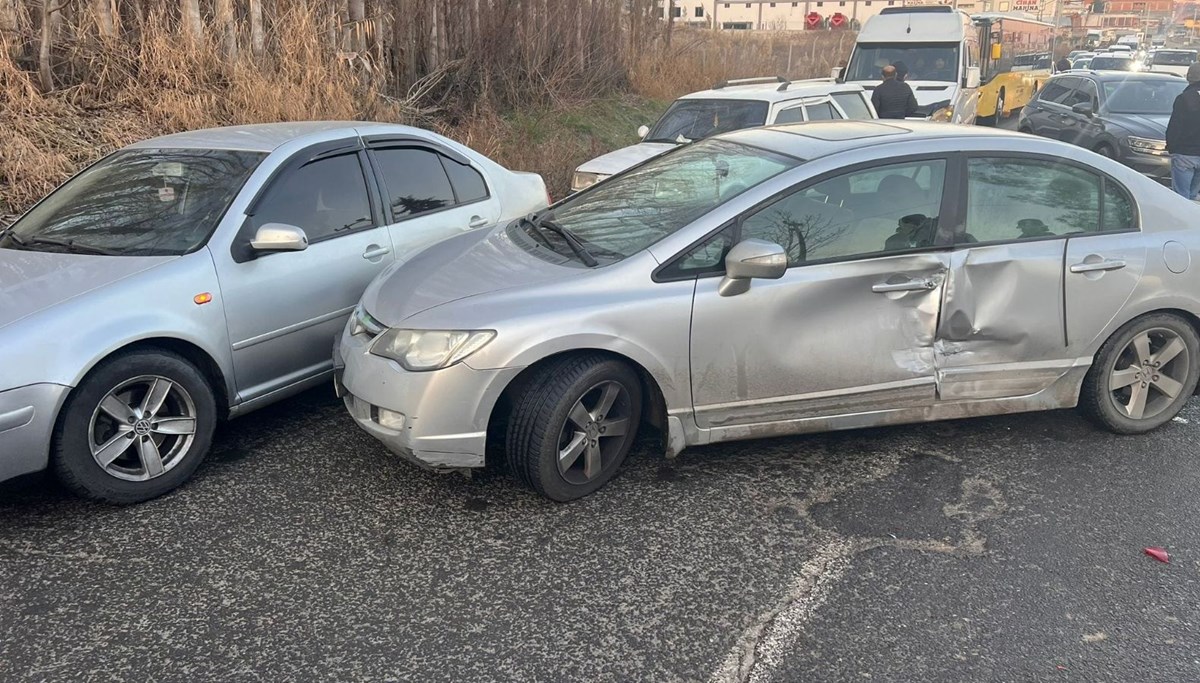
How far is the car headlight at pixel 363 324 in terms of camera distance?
410cm

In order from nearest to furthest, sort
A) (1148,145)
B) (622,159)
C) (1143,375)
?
(1143,375) → (622,159) → (1148,145)

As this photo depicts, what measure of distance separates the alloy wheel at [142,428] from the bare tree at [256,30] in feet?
23.7

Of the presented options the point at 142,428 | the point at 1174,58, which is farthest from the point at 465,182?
the point at 1174,58

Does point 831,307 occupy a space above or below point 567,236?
below

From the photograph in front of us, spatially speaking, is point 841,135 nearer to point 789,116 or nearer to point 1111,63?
point 789,116

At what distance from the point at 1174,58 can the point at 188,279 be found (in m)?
37.3

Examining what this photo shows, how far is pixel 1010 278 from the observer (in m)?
4.43

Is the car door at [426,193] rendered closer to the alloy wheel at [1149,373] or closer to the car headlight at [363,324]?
the car headlight at [363,324]

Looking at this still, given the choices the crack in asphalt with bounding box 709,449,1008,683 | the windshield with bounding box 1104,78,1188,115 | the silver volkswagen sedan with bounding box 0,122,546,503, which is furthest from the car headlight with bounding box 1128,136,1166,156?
the silver volkswagen sedan with bounding box 0,122,546,503

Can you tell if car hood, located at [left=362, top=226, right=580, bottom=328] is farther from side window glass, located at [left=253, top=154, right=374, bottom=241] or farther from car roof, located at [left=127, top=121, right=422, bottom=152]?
car roof, located at [left=127, top=121, right=422, bottom=152]

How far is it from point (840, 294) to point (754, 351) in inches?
19.1

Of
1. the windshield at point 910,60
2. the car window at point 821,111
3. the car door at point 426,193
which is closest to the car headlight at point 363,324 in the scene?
the car door at point 426,193

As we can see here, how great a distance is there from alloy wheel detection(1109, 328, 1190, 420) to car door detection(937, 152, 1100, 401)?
0.38m

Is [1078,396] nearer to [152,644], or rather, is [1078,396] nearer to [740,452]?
[740,452]
